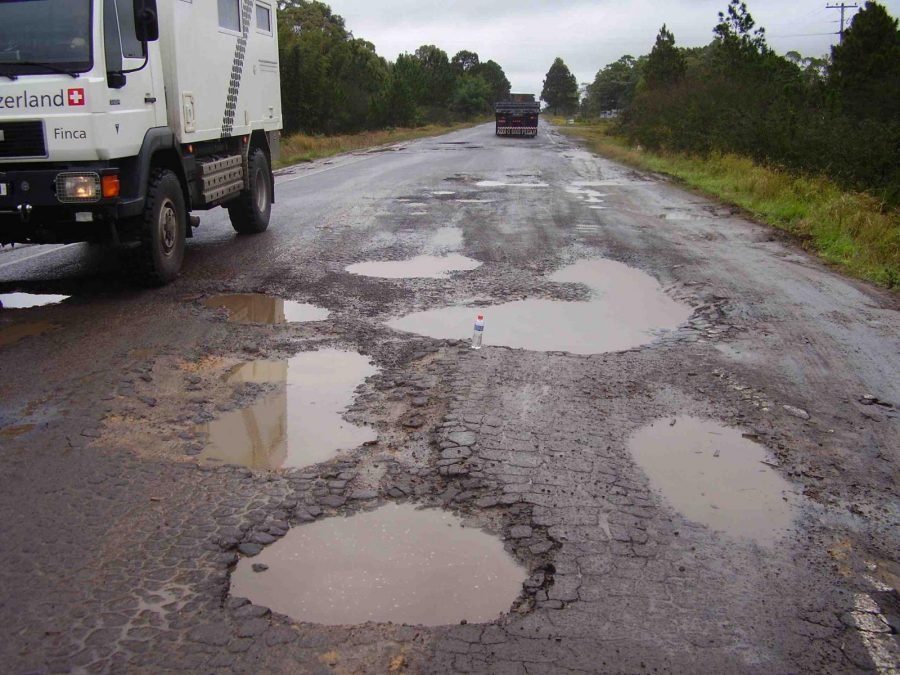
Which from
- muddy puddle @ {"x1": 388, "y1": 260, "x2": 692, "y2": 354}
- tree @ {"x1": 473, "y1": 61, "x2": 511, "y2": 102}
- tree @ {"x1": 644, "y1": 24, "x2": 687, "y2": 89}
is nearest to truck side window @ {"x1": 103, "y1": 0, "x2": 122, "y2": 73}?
muddy puddle @ {"x1": 388, "y1": 260, "x2": 692, "y2": 354}

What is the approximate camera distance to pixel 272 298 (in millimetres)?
7109

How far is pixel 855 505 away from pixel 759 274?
5242 mm

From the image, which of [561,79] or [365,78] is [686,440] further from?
[561,79]

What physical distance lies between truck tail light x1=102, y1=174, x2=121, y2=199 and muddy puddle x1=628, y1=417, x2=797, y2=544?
188 inches

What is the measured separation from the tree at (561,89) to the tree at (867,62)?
402 ft

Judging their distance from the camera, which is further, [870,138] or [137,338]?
[870,138]

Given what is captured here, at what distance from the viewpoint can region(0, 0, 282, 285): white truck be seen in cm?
627

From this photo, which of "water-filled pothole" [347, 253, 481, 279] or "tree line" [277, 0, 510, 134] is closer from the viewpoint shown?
"water-filled pothole" [347, 253, 481, 279]

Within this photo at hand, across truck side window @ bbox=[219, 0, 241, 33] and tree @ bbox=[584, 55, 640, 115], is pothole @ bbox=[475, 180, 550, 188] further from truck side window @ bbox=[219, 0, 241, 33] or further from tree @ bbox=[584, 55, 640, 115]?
tree @ bbox=[584, 55, 640, 115]

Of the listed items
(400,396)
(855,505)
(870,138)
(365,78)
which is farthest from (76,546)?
(365,78)

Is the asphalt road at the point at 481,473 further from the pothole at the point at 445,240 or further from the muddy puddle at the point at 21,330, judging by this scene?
the pothole at the point at 445,240

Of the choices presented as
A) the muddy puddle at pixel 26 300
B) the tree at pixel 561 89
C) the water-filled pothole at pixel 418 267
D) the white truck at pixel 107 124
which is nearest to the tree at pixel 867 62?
the water-filled pothole at pixel 418 267

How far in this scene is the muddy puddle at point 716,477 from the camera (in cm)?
358

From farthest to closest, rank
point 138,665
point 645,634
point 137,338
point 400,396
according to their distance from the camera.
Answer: point 137,338
point 400,396
point 645,634
point 138,665
